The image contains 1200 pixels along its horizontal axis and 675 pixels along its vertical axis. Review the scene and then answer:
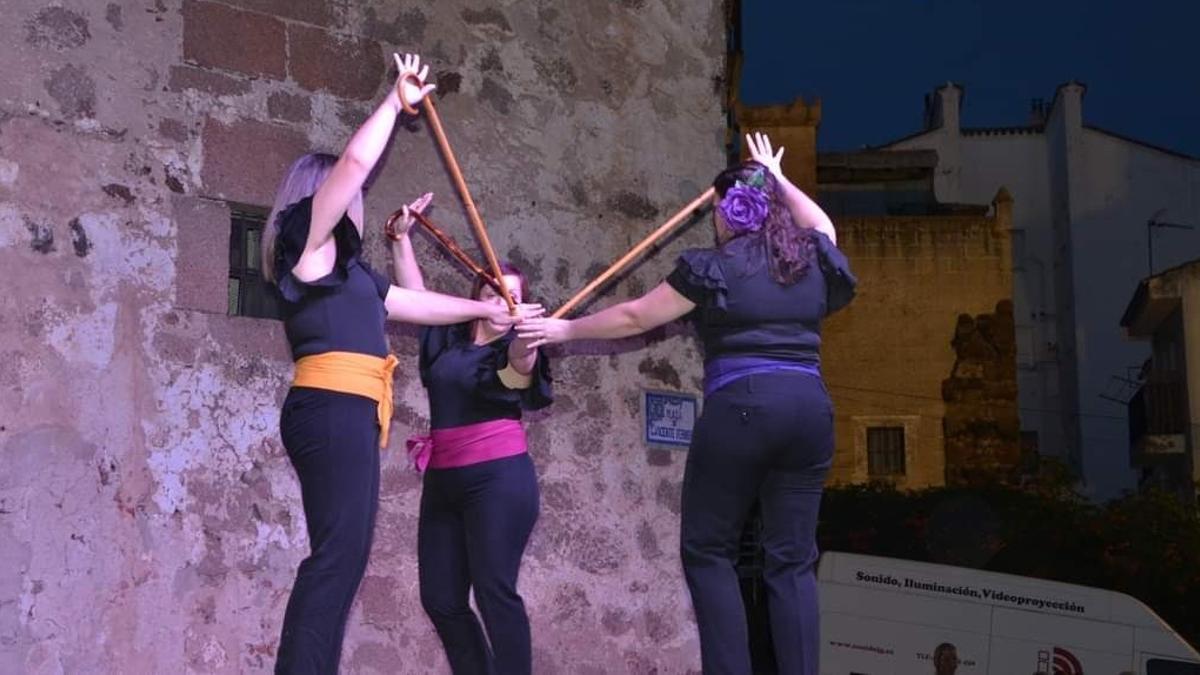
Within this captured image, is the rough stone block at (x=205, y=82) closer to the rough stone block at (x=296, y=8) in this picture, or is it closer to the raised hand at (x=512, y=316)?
the rough stone block at (x=296, y=8)

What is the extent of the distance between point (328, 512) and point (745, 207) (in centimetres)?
127

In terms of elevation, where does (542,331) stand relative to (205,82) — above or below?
below

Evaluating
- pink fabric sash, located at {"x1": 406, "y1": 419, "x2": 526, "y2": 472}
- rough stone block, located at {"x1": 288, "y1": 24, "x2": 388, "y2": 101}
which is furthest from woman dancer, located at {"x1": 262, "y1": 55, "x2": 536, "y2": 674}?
rough stone block, located at {"x1": 288, "y1": 24, "x2": 388, "y2": 101}

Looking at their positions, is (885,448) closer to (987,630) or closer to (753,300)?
(987,630)

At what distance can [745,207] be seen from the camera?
3955 millimetres

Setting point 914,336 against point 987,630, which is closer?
point 987,630

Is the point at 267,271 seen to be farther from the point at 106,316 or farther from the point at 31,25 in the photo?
the point at 31,25

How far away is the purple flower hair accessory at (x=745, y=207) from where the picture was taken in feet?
12.9

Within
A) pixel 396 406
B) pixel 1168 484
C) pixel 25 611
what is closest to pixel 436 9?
pixel 396 406

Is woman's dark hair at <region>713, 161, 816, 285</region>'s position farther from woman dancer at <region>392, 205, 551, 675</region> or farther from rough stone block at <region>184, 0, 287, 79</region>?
rough stone block at <region>184, 0, 287, 79</region>

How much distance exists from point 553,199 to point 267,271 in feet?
7.04

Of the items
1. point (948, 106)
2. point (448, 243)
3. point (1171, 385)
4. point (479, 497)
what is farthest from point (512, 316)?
point (948, 106)

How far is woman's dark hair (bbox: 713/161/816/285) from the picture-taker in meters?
3.86

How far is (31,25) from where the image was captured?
15.4 feet
